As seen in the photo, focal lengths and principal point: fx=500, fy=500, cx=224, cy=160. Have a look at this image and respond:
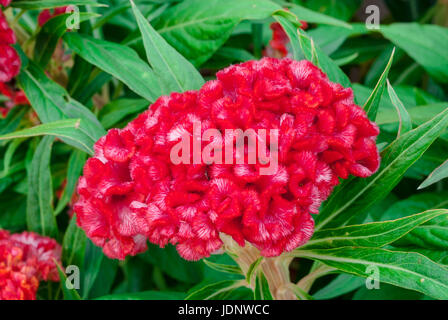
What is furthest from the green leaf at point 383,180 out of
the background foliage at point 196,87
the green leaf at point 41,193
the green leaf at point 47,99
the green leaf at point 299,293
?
the green leaf at point 41,193

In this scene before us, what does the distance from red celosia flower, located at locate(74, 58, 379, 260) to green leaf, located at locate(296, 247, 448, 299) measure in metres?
0.13

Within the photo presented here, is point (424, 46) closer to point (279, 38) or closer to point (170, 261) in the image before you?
point (279, 38)

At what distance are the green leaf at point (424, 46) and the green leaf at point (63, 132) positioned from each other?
766 mm

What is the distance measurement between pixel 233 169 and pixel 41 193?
1.98 feet

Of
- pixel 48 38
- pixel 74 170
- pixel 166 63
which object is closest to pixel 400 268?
pixel 166 63

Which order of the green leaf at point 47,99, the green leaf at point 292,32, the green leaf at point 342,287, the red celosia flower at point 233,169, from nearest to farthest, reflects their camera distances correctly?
the red celosia flower at point 233,169 → the green leaf at point 292,32 → the green leaf at point 47,99 → the green leaf at point 342,287

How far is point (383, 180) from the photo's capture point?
77 centimetres

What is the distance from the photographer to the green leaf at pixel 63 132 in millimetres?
794

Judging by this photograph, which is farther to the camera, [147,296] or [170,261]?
[170,261]

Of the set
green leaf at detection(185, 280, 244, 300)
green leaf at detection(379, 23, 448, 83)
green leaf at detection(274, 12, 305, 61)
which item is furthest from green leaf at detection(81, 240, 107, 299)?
green leaf at detection(379, 23, 448, 83)

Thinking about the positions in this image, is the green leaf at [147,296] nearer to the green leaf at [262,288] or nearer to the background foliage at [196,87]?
the background foliage at [196,87]

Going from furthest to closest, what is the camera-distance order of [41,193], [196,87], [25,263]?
[41,193] → [25,263] → [196,87]

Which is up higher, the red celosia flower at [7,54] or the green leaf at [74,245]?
the red celosia flower at [7,54]
